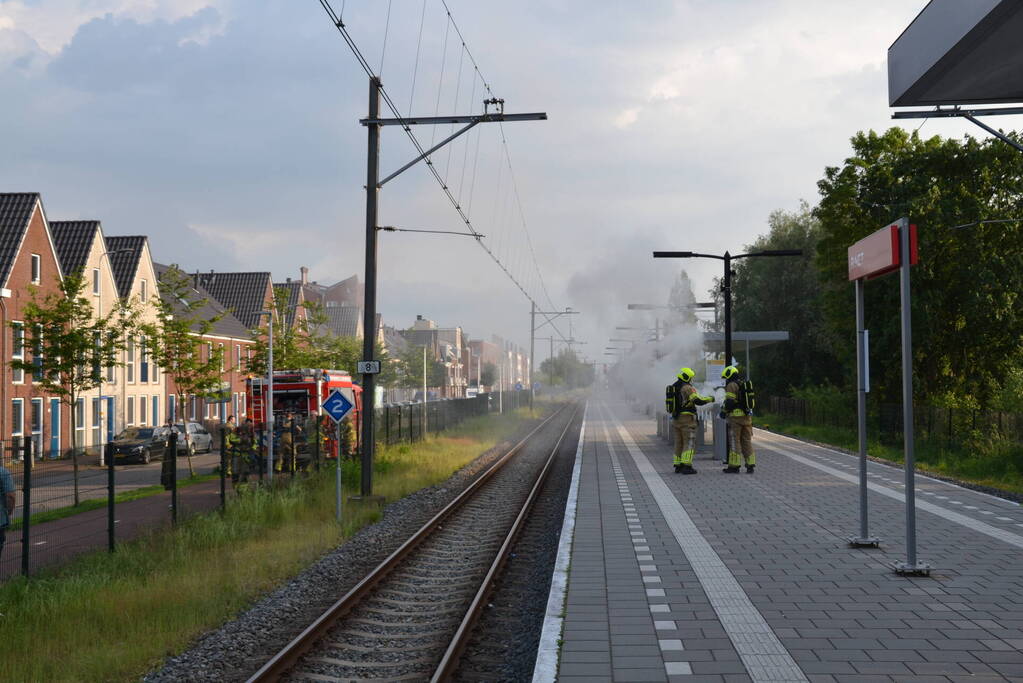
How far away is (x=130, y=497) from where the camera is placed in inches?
856

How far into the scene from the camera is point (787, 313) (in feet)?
179

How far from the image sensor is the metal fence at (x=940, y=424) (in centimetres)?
2275

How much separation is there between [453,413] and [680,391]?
Result: 86.7 ft

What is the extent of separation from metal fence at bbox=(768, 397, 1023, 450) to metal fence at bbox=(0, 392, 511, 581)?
50.9 ft

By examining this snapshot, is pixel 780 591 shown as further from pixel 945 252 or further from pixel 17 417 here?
pixel 17 417

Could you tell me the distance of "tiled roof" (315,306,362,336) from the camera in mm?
95606

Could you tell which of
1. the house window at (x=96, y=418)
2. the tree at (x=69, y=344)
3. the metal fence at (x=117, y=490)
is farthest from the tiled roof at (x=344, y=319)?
the tree at (x=69, y=344)

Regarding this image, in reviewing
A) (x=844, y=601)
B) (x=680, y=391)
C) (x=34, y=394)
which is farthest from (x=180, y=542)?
(x=34, y=394)

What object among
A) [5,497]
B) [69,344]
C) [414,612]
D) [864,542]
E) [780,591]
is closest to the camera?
[780,591]

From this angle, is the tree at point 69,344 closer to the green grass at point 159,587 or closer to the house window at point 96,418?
the green grass at point 159,587

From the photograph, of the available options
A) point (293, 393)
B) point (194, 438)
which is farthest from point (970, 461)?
point (194, 438)

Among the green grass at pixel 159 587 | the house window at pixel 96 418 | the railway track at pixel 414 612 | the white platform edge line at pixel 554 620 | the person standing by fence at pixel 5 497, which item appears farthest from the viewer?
the house window at pixel 96 418

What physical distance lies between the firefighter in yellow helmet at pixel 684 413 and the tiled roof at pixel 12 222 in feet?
81.0

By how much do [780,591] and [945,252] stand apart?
960 inches
